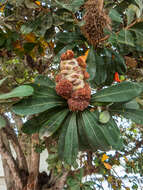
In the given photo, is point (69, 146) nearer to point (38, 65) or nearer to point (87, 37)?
point (87, 37)

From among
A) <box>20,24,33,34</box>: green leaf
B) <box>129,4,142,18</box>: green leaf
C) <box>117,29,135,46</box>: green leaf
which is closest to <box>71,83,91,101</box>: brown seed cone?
<box>117,29,135,46</box>: green leaf

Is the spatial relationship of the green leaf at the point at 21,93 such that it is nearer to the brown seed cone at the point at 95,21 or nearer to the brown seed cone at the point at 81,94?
the brown seed cone at the point at 81,94

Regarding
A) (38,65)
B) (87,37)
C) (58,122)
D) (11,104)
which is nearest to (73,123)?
(58,122)

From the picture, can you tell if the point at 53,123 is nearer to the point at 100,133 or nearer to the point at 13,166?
the point at 100,133

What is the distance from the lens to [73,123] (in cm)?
54

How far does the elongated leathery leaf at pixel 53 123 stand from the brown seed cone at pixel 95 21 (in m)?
0.36

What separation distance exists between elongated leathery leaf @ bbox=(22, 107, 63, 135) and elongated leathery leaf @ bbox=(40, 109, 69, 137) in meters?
0.03

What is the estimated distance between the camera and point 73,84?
51 cm

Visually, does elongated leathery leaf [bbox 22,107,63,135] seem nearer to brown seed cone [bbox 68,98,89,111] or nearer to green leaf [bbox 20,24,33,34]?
brown seed cone [bbox 68,98,89,111]

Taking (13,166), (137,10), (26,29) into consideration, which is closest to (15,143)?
(13,166)

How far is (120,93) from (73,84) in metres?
0.14

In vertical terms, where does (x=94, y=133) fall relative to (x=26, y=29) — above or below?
below

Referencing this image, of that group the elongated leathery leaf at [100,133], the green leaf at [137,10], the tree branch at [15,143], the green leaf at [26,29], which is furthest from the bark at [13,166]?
the green leaf at [137,10]

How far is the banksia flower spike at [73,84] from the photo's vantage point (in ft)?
1.64
